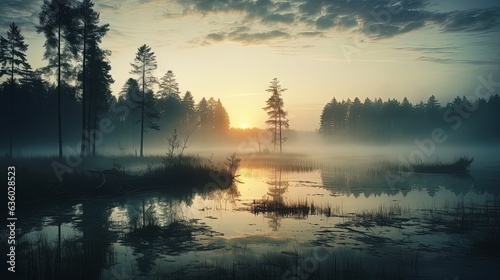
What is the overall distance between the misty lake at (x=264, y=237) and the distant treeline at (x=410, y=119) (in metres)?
94.4

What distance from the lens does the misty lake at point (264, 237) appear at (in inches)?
302

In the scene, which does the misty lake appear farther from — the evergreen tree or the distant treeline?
the distant treeline

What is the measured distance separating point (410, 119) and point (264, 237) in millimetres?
110373

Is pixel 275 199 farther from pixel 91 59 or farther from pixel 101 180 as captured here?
pixel 91 59

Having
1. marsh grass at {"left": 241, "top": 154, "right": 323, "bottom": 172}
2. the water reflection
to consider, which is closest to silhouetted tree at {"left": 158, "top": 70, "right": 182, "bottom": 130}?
marsh grass at {"left": 241, "top": 154, "right": 323, "bottom": 172}

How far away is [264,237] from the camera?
416 inches

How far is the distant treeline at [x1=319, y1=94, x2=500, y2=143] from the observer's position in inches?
4104

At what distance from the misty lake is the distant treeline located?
9441 centimetres

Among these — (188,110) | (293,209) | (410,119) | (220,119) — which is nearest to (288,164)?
(293,209)

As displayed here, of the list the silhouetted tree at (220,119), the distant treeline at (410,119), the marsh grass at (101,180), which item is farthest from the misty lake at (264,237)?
the distant treeline at (410,119)

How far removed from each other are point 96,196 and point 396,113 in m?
106

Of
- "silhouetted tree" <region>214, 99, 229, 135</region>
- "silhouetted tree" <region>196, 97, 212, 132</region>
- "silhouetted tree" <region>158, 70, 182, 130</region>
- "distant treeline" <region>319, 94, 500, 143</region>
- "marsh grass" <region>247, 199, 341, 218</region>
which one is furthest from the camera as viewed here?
"distant treeline" <region>319, 94, 500, 143</region>

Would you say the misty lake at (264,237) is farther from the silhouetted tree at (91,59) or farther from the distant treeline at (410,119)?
the distant treeline at (410,119)

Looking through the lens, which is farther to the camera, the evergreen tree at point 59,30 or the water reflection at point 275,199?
the evergreen tree at point 59,30
